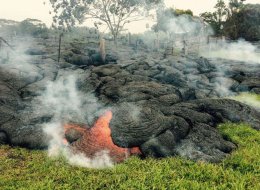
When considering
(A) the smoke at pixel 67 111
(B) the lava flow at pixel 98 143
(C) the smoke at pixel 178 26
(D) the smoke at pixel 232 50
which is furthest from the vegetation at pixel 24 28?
(B) the lava flow at pixel 98 143

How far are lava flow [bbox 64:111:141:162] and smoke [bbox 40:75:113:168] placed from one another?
220 millimetres

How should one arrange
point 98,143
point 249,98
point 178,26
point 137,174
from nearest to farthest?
point 137,174 → point 98,143 → point 249,98 → point 178,26

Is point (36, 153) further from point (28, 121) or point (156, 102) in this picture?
point (156, 102)

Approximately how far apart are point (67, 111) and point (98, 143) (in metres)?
3.56

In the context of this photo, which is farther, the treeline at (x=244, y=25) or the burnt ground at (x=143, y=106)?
the treeline at (x=244, y=25)

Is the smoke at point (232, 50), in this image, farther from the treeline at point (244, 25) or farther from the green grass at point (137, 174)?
the green grass at point (137, 174)

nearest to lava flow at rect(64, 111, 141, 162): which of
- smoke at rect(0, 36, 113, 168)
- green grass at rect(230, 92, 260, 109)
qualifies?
smoke at rect(0, 36, 113, 168)

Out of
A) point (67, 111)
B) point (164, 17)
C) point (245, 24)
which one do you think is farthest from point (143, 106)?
point (164, 17)

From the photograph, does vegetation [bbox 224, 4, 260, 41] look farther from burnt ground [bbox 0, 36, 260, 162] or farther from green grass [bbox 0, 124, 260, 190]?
green grass [bbox 0, 124, 260, 190]

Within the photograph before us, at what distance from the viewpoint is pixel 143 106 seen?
1382 centimetres

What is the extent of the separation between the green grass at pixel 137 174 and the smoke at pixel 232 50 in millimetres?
26534

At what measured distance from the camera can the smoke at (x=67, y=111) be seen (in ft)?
36.8

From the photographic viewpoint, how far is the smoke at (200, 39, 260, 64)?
36.6 meters

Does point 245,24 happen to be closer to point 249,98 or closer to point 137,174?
point 249,98
